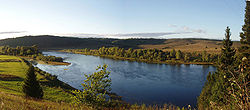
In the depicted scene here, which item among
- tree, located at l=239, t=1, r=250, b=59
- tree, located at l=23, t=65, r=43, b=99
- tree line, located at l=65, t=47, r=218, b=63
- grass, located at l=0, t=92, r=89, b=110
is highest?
tree, located at l=239, t=1, r=250, b=59

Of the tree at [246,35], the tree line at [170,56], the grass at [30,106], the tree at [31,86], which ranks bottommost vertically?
the tree line at [170,56]

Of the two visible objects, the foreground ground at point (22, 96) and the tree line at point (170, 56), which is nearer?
the foreground ground at point (22, 96)

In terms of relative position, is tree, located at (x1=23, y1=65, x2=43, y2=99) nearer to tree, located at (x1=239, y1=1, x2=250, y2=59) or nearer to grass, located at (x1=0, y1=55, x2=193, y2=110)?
grass, located at (x1=0, y1=55, x2=193, y2=110)

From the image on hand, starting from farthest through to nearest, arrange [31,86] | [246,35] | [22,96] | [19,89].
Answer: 1. [246,35]
2. [19,89]
3. [31,86]
4. [22,96]

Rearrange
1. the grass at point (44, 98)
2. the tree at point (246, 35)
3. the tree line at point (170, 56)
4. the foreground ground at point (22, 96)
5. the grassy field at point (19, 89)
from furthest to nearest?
the tree line at point (170, 56), the tree at point (246, 35), the grassy field at point (19, 89), the foreground ground at point (22, 96), the grass at point (44, 98)

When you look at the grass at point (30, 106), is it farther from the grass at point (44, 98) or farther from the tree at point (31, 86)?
the tree at point (31, 86)

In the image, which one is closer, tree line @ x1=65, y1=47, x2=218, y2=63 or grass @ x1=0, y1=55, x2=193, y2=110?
grass @ x1=0, y1=55, x2=193, y2=110

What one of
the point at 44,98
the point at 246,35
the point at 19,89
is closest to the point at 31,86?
the point at 44,98

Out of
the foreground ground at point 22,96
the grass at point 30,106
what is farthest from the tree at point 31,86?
the grass at point 30,106

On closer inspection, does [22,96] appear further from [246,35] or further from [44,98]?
[246,35]

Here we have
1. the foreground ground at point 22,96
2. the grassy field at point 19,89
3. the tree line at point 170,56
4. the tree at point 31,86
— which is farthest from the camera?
the tree line at point 170,56

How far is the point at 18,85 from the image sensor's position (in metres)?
32.7

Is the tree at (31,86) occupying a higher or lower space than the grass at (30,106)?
lower

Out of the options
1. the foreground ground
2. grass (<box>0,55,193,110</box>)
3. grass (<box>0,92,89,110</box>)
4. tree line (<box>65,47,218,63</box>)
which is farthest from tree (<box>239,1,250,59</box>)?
tree line (<box>65,47,218,63</box>)
